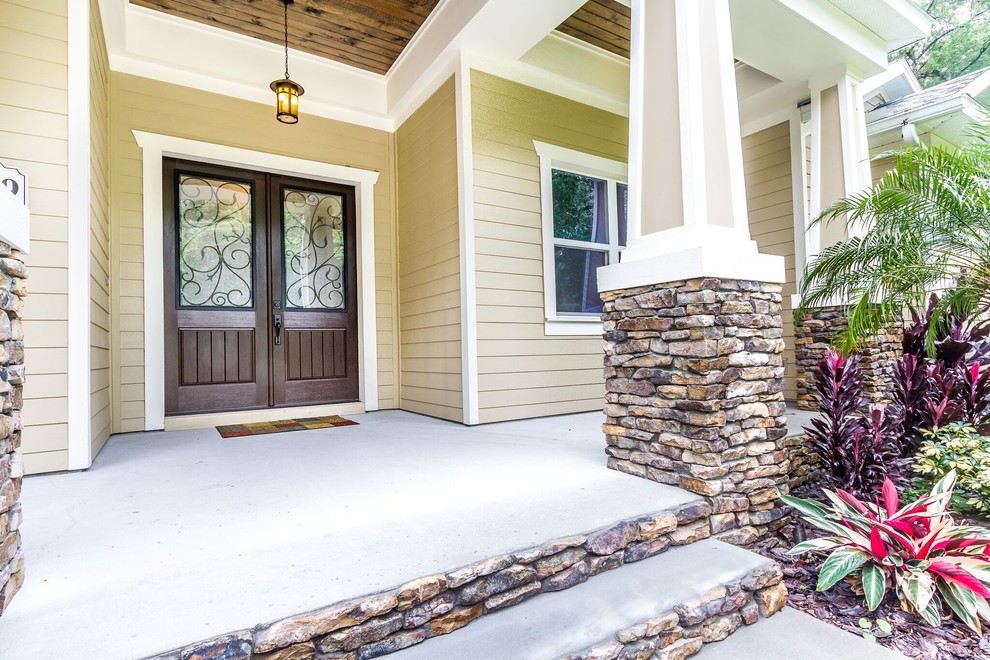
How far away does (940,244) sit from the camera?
122 inches

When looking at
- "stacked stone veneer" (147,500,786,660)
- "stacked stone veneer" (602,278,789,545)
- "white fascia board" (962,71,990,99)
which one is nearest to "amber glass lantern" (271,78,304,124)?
"stacked stone veneer" (602,278,789,545)

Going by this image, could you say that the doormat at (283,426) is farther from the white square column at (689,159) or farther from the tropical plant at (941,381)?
the tropical plant at (941,381)

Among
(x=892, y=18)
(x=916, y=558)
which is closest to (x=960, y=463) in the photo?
(x=916, y=558)

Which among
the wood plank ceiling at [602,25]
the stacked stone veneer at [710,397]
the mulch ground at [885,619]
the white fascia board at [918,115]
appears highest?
the wood plank ceiling at [602,25]

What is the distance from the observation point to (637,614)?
5.41 ft

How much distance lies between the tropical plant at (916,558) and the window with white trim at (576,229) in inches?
106

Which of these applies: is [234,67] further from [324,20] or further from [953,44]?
[953,44]

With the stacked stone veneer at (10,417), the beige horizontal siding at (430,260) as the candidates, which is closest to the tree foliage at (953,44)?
the beige horizontal siding at (430,260)

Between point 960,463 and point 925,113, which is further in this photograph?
point 925,113

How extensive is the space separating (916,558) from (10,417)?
10.3 ft

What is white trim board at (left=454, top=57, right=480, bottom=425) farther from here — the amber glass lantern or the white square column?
the white square column

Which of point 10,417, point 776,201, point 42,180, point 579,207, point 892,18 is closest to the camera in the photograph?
point 10,417

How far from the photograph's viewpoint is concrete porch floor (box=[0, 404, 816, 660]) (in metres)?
1.29

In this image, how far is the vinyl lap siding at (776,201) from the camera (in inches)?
199
